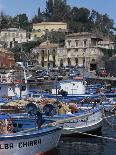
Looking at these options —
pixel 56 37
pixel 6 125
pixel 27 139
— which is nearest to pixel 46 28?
pixel 56 37

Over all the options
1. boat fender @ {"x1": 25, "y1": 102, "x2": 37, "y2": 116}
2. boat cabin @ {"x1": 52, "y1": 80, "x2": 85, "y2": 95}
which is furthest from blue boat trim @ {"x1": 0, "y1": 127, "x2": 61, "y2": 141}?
boat cabin @ {"x1": 52, "y1": 80, "x2": 85, "y2": 95}

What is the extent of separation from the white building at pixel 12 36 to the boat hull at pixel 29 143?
112496 mm

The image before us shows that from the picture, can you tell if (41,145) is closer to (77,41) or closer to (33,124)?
(33,124)

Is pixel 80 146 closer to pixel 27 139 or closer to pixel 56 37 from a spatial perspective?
pixel 27 139

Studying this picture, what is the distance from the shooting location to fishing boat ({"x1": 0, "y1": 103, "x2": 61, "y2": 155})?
22.9 meters

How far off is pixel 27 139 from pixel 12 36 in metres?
117

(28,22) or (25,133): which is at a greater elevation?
(28,22)

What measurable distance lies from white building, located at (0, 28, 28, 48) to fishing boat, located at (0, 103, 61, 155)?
368ft

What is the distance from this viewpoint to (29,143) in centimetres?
2353

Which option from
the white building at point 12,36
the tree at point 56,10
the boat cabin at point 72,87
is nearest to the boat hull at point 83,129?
the boat cabin at point 72,87

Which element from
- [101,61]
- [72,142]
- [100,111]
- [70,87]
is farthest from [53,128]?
[101,61]

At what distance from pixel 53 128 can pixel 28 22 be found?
14437 centimetres

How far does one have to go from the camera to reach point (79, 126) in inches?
1242

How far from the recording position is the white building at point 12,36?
451 ft
